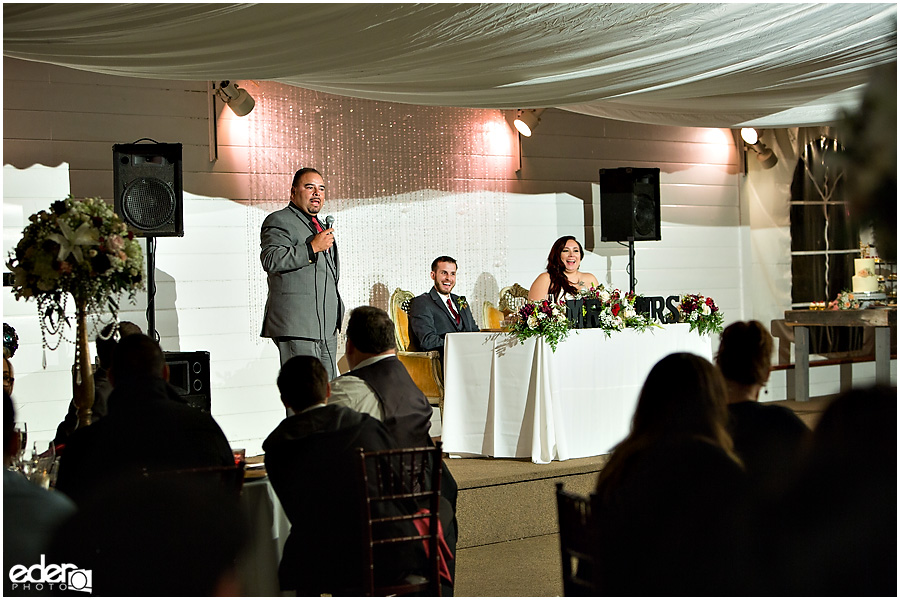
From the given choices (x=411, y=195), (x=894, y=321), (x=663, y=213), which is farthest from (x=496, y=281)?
(x=894, y=321)

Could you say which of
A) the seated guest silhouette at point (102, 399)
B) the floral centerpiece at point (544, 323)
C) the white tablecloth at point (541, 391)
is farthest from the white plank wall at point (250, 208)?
the seated guest silhouette at point (102, 399)

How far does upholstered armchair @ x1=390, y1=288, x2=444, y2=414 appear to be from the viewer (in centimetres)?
618

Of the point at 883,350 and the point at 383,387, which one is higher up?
the point at 383,387

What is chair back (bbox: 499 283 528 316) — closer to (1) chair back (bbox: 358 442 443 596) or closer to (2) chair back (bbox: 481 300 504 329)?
(2) chair back (bbox: 481 300 504 329)

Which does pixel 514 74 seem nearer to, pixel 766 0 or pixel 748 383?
pixel 766 0

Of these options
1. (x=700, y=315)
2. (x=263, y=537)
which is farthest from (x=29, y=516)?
(x=700, y=315)

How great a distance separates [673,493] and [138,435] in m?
1.57

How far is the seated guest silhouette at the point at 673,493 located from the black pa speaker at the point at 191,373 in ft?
11.3

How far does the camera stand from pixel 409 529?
3164 millimetres

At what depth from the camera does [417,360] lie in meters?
6.45

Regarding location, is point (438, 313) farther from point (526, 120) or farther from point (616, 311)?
point (526, 120)

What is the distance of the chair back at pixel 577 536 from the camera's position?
7.61ft

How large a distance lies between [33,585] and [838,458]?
193cm

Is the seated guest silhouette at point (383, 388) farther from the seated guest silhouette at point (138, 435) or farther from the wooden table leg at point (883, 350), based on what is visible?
the wooden table leg at point (883, 350)
